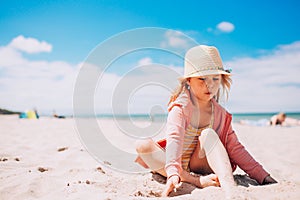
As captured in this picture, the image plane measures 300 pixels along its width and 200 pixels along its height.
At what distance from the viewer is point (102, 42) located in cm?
323

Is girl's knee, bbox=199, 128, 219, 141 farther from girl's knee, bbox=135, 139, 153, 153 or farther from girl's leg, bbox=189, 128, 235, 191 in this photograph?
girl's knee, bbox=135, 139, 153, 153

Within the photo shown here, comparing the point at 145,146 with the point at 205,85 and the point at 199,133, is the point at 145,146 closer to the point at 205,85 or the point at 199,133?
the point at 199,133

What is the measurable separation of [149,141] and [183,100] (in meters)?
0.48

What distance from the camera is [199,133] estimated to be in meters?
2.21

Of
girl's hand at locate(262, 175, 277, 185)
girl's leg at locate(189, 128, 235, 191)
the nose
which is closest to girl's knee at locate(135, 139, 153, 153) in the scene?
girl's leg at locate(189, 128, 235, 191)

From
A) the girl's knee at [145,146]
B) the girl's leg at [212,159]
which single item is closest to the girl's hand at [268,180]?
the girl's leg at [212,159]

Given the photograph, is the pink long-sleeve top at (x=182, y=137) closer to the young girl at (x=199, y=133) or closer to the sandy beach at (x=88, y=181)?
the young girl at (x=199, y=133)

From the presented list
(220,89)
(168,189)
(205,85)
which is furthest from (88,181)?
(220,89)

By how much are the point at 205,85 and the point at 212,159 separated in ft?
2.09

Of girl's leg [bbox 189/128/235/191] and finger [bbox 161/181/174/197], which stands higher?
girl's leg [bbox 189/128/235/191]

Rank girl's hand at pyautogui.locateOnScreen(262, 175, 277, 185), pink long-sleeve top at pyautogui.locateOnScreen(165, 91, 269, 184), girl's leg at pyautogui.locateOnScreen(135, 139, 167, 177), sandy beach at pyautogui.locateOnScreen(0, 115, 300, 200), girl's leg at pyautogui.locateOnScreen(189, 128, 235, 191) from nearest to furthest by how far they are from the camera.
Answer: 1. sandy beach at pyautogui.locateOnScreen(0, 115, 300, 200)
2. girl's leg at pyautogui.locateOnScreen(189, 128, 235, 191)
3. pink long-sleeve top at pyautogui.locateOnScreen(165, 91, 269, 184)
4. girl's hand at pyautogui.locateOnScreen(262, 175, 277, 185)
5. girl's leg at pyautogui.locateOnScreen(135, 139, 167, 177)

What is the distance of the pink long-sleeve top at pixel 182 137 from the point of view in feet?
6.27

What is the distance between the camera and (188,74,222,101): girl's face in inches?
83.4

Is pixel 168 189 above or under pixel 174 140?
under
